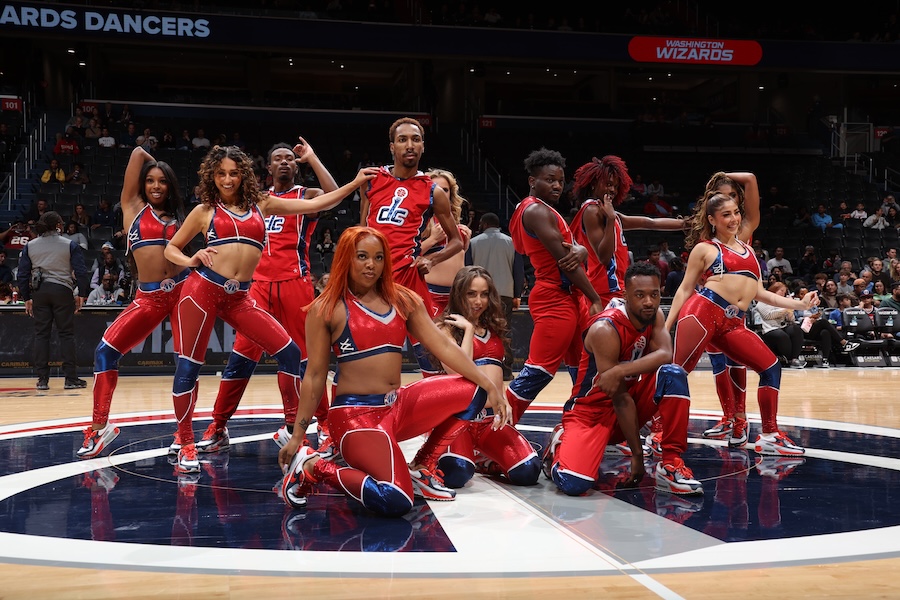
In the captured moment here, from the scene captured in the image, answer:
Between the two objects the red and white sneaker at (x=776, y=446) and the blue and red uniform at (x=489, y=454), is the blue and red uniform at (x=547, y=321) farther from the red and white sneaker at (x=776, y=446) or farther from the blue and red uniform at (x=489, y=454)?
the red and white sneaker at (x=776, y=446)

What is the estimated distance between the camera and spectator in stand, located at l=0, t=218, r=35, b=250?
12.8 meters

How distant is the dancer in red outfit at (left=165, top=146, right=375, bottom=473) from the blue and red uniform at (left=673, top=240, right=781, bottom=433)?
1.97 m

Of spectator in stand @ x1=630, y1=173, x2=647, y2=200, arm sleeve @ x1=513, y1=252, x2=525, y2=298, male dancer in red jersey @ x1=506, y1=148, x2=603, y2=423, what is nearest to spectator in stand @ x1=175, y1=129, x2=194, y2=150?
spectator in stand @ x1=630, y1=173, x2=647, y2=200

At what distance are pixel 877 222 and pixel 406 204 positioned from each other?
14496mm

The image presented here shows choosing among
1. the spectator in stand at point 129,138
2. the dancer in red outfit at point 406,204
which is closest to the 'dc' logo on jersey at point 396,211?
the dancer in red outfit at point 406,204

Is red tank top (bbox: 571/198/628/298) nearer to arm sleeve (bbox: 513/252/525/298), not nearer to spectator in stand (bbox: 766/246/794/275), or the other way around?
arm sleeve (bbox: 513/252/525/298)

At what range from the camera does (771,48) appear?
19406mm

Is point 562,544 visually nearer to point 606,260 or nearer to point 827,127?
point 606,260

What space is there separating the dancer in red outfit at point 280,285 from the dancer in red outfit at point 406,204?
1.66ft

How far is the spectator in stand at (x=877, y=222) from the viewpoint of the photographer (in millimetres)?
16500

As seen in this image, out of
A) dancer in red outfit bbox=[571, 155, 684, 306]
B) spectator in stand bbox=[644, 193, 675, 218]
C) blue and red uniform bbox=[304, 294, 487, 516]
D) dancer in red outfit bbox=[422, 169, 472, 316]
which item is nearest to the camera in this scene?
blue and red uniform bbox=[304, 294, 487, 516]

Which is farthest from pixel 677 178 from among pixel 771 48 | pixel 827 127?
pixel 827 127

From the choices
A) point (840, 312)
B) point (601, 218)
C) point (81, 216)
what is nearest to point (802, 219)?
→ point (840, 312)

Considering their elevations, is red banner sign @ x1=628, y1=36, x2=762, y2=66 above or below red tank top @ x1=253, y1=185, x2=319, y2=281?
above
